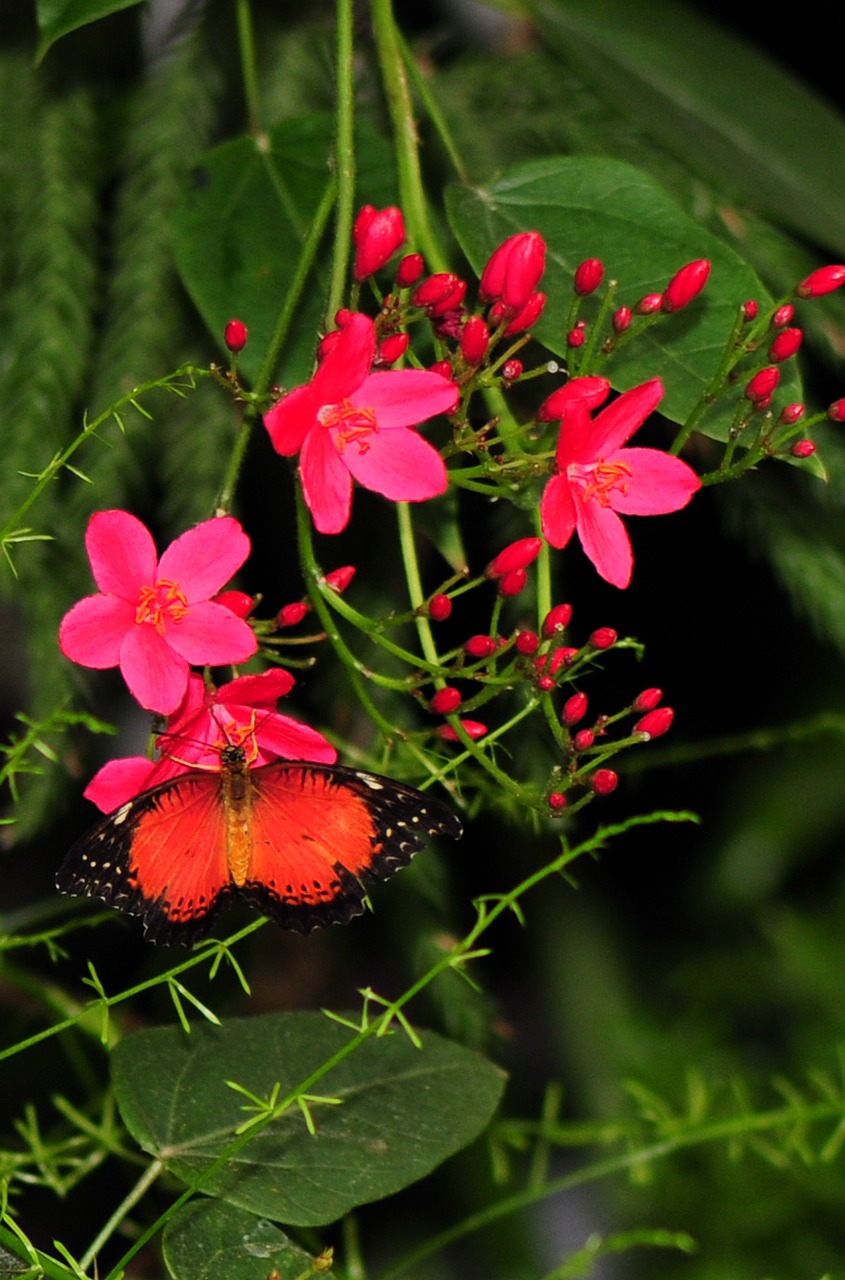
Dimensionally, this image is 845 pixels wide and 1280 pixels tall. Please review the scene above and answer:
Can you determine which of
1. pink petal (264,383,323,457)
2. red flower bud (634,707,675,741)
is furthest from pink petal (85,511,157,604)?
red flower bud (634,707,675,741)

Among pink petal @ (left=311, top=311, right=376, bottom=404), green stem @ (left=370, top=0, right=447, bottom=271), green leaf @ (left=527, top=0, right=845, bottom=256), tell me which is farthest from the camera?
green leaf @ (left=527, top=0, right=845, bottom=256)

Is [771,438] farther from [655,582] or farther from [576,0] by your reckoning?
[655,582]

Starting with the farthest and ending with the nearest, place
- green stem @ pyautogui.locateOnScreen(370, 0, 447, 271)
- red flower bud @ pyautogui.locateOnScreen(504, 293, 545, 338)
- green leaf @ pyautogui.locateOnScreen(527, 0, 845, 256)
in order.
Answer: green leaf @ pyautogui.locateOnScreen(527, 0, 845, 256), green stem @ pyautogui.locateOnScreen(370, 0, 447, 271), red flower bud @ pyautogui.locateOnScreen(504, 293, 545, 338)

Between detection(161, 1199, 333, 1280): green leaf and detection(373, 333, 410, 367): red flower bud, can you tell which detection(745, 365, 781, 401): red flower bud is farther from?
detection(161, 1199, 333, 1280): green leaf

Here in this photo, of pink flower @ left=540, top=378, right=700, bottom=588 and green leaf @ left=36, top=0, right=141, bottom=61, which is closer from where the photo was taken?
pink flower @ left=540, top=378, right=700, bottom=588

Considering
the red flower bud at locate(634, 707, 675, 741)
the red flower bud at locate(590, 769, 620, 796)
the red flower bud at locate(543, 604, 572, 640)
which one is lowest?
the red flower bud at locate(590, 769, 620, 796)

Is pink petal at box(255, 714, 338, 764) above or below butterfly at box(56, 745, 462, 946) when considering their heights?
above

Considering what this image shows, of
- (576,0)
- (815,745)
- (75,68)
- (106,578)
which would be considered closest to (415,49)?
(576,0)

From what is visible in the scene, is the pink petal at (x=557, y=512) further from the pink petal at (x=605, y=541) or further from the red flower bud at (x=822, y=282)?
the red flower bud at (x=822, y=282)
